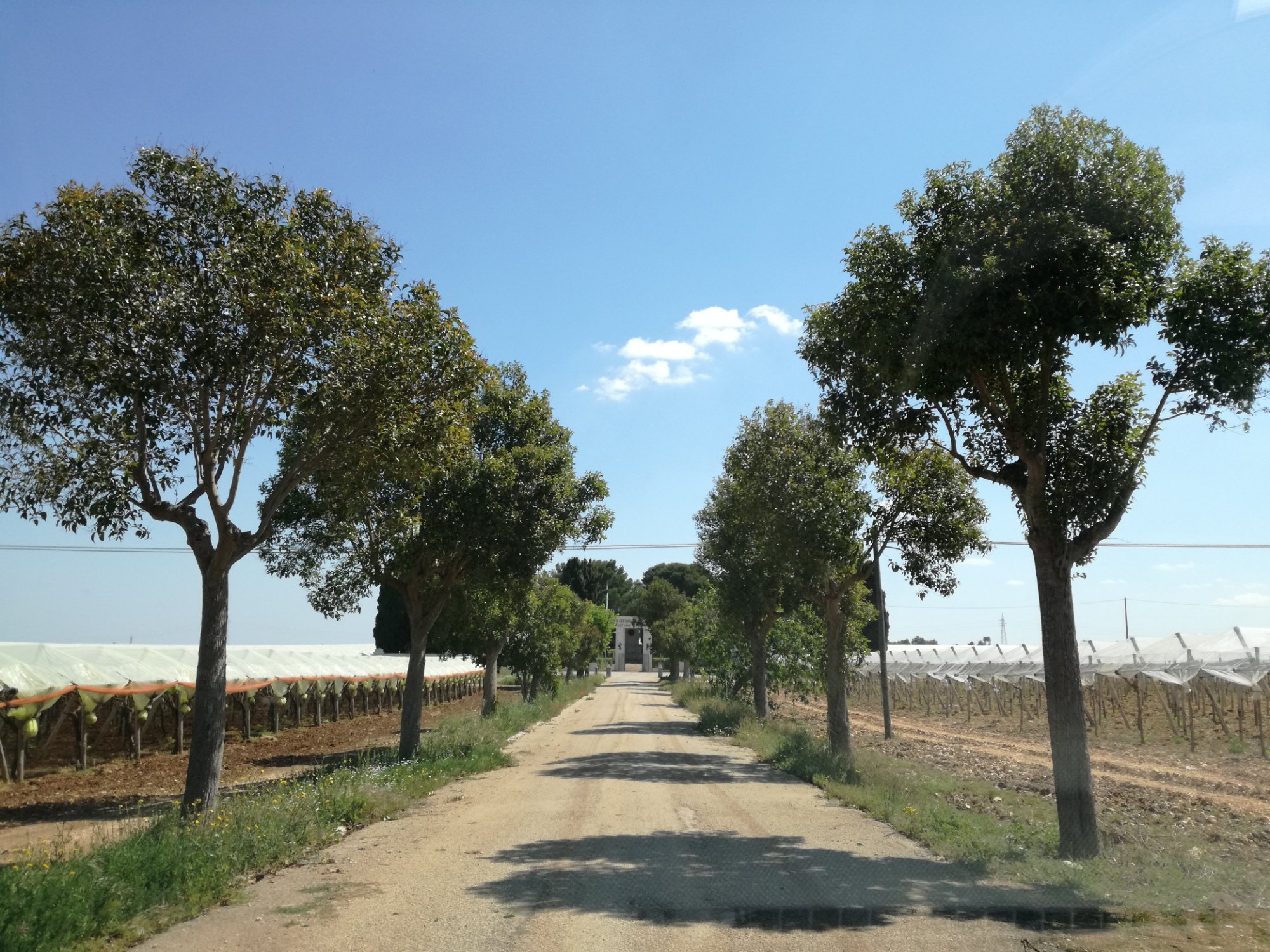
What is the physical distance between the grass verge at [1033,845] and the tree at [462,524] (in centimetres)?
761

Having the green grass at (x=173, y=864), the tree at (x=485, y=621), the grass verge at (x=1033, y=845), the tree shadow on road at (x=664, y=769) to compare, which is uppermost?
the tree at (x=485, y=621)

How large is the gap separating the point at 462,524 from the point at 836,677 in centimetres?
929

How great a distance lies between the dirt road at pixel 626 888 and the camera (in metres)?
7.00

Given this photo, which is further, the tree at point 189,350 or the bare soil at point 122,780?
the bare soil at point 122,780

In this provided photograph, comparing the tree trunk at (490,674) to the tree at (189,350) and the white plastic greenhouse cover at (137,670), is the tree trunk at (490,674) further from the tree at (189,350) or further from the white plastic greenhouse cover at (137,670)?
the tree at (189,350)

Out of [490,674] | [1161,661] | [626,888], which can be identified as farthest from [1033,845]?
[1161,661]

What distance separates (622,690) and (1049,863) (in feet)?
229

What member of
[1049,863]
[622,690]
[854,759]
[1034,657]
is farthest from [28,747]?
[622,690]

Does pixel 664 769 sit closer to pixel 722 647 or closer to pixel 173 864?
pixel 173 864

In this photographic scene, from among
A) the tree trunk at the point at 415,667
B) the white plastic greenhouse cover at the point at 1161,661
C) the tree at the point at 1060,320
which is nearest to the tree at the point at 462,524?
the tree trunk at the point at 415,667

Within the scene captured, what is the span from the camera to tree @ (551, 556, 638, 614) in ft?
381

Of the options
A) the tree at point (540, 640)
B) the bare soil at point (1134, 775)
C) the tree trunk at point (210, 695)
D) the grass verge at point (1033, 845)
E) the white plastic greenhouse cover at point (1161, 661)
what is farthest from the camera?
the tree at point (540, 640)

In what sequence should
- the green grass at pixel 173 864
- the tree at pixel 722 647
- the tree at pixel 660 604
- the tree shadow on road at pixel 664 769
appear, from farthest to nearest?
the tree at pixel 660 604 < the tree at pixel 722 647 < the tree shadow on road at pixel 664 769 < the green grass at pixel 173 864

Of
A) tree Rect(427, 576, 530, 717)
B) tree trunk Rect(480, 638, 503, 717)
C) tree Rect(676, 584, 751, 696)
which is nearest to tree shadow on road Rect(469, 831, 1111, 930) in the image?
tree Rect(427, 576, 530, 717)
